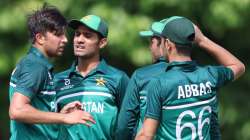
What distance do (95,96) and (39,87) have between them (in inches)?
28.5

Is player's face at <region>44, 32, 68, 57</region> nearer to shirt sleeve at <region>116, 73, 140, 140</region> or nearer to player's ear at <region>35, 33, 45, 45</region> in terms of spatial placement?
player's ear at <region>35, 33, 45, 45</region>

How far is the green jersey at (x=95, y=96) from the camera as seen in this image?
7641 millimetres

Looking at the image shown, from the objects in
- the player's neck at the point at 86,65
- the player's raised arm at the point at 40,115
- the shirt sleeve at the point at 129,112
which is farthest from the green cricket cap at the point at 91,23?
the player's raised arm at the point at 40,115

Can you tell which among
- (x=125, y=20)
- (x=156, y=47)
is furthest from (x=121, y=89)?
(x=125, y=20)

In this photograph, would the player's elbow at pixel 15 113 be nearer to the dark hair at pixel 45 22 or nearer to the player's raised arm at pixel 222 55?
the dark hair at pixel 45 22

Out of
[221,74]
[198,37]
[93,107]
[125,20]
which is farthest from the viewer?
[125,20]

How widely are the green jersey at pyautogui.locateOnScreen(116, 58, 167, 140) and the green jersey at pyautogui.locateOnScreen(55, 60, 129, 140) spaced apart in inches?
8.2

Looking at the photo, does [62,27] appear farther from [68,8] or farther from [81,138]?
[68,8]

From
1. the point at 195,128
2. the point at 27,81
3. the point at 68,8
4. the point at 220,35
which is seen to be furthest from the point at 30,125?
the point at 220,35

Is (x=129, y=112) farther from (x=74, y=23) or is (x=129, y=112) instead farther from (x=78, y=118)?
(x=74, y=23)

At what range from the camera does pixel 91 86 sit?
770 cm

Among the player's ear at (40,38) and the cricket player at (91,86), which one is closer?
the player's ear at (40,38)

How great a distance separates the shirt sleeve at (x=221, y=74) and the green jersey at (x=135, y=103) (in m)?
0.49

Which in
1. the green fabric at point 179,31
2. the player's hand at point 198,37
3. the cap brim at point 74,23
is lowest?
the cap brim at point 74,23
